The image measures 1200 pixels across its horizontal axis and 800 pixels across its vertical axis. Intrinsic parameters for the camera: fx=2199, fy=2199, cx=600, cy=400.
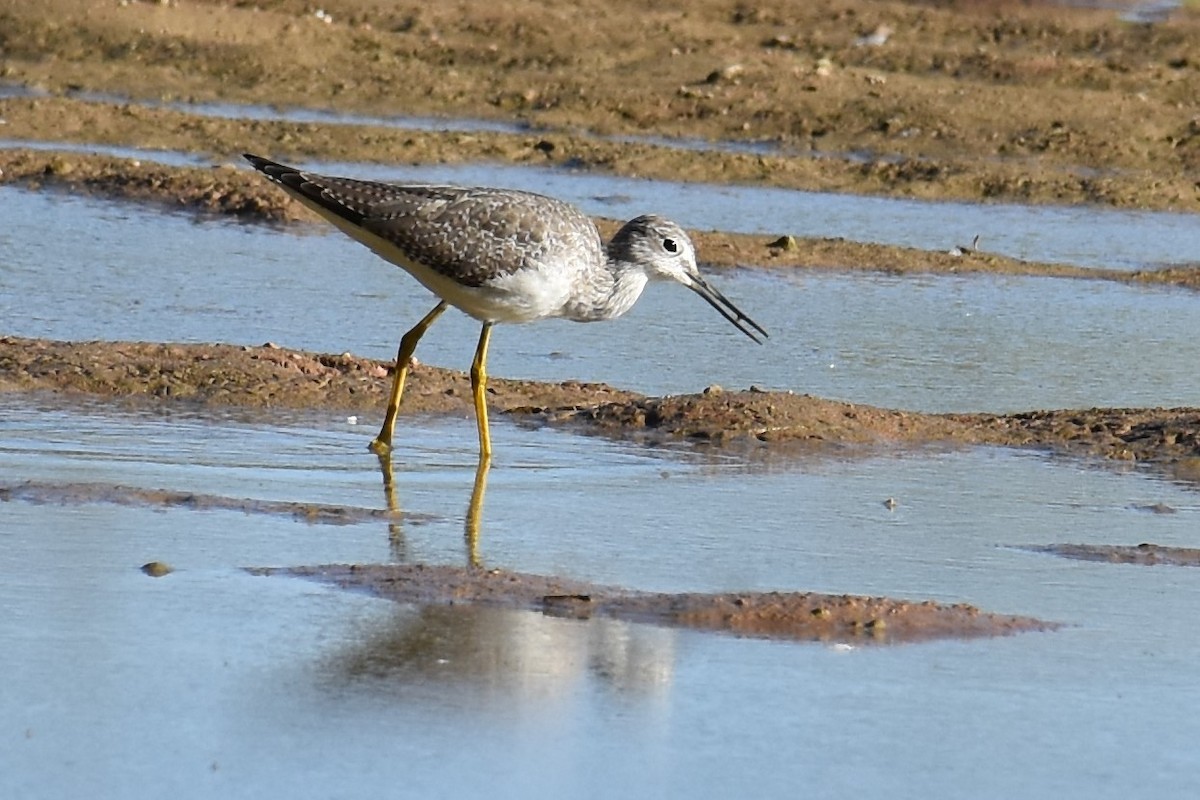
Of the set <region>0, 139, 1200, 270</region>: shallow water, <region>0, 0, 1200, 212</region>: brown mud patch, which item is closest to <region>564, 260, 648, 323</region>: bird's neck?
<region>0, 139, 1200, 270</region>: shallow water

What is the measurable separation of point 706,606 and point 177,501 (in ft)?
6.91

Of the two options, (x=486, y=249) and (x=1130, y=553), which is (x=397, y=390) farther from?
(x=1130, y=553)

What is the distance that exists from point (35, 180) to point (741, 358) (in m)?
6.53

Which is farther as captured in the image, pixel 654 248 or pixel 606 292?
pixel 654 248

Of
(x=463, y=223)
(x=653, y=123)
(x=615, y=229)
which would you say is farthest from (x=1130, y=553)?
(x=653, y=123)

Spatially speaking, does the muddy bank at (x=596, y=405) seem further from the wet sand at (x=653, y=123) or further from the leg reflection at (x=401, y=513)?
the leg reflection at (x=401, y=513)

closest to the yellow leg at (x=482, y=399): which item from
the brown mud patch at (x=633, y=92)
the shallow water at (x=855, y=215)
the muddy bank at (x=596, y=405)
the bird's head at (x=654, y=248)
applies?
the muddy bank at (x=596, y=405)

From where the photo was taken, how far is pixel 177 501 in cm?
771

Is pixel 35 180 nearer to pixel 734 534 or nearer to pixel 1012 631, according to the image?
pixel 734 534

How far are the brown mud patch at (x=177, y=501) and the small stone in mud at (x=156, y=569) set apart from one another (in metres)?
0.77

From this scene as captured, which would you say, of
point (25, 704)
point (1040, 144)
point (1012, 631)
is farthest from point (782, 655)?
point (1040, 144)

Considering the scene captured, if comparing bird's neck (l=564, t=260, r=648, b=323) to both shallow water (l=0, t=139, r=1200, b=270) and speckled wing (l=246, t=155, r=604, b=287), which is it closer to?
speckled wing (l=246, t=155, r=604, b=287)

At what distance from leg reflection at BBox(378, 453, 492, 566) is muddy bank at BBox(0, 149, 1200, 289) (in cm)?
610

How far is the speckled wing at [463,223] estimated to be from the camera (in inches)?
363
